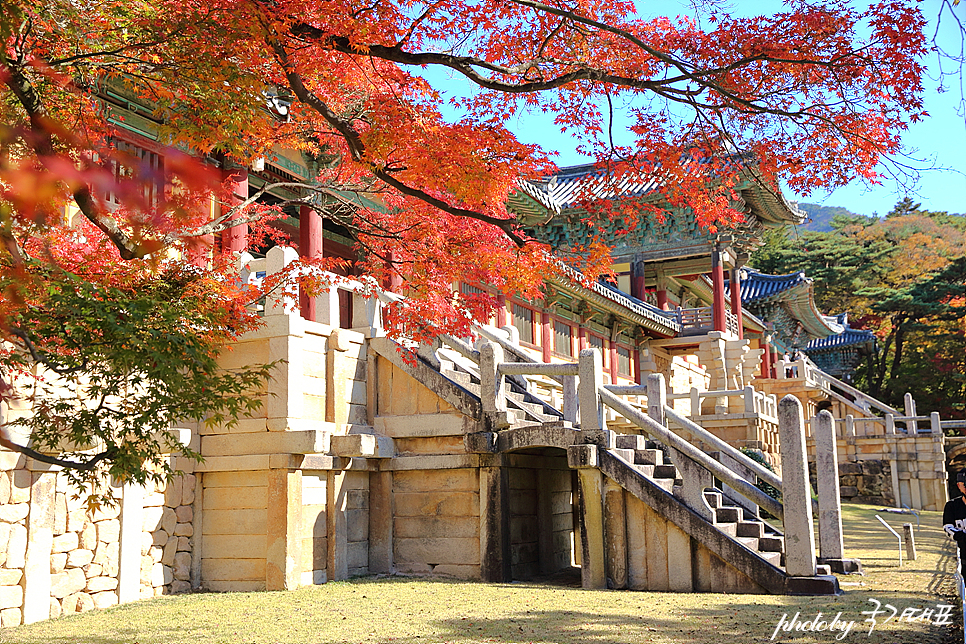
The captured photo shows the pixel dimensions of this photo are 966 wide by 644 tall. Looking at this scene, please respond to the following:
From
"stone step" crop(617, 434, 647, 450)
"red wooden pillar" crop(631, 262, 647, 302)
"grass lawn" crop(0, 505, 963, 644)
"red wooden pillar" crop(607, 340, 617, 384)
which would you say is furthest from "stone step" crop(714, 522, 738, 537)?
"red wooden pillar" crop(631, 262, 647, 302)

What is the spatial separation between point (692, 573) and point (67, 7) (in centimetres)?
853

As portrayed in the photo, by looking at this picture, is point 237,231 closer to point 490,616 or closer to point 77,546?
point 77,546

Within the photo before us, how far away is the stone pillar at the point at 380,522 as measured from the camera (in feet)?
39.1

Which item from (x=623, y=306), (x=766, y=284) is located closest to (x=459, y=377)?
(x=623, y=306)

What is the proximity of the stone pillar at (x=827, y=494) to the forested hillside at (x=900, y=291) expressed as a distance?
30.6 m

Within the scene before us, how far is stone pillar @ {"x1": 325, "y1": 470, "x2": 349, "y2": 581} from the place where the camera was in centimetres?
1120

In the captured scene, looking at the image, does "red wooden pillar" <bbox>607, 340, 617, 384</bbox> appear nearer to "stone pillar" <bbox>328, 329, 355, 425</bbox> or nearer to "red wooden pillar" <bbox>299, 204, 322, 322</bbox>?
"red wooden pillar" <bbox>299, 204, 322, 322</bbox>

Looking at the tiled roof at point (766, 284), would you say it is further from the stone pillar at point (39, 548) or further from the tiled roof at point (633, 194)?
the stone pillar at point (39, 548)

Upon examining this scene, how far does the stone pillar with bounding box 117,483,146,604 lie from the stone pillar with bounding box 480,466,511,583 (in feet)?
13.8

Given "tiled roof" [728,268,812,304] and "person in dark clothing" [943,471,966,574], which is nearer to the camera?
"person in dark clothing" [943,471,966,574]

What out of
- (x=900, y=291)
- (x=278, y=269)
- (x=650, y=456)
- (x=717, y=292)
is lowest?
(x=650, y=456)

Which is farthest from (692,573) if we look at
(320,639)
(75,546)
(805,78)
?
(75,546)

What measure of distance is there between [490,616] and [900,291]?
130 feet

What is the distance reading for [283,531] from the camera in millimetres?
10641
